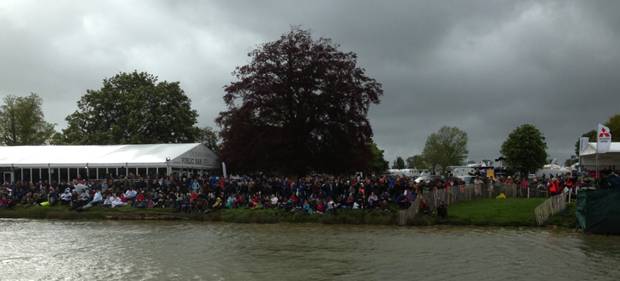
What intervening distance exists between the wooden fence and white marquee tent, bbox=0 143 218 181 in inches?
939

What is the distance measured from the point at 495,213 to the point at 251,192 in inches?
491

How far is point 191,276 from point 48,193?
83.9 ft

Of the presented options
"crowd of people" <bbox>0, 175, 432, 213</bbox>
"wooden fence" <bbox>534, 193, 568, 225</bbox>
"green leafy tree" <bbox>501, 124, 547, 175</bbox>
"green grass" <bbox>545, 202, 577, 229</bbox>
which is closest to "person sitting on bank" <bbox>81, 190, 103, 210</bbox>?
"crowd of people" <bbox>0, 175, 432, 213</bbox>

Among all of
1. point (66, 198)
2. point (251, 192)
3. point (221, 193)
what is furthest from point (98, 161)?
point (251, 192)

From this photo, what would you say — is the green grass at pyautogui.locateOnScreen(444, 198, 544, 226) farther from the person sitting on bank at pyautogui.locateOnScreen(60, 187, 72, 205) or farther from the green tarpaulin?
the person sitting on bank at pyautogui.locateOnScreen(60, 187, 72, 205)

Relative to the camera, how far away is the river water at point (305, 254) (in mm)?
15602

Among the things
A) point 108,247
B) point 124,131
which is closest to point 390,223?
point 108,247

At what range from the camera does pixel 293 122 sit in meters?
41.9

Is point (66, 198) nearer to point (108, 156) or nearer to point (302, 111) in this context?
point (108, 156)

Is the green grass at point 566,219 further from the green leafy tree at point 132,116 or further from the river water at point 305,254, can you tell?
the green leafy tree at point 132,116

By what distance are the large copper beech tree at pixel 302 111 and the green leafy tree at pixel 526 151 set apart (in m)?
40.9

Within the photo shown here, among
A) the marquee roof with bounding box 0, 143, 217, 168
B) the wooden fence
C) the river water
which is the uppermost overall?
the marquee roof with bounding box 0, 143, 217, 168

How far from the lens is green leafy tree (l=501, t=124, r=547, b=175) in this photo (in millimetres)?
77062

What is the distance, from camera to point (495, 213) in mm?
28656
